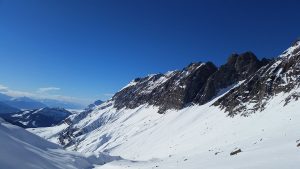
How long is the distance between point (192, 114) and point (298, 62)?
4861 centimetres

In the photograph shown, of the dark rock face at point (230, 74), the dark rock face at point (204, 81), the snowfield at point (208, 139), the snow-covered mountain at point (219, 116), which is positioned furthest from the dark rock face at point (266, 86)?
the dark rock face at point (204, 81)

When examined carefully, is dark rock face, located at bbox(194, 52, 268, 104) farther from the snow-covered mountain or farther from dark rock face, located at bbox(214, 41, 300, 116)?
dark rock face, located at bbox(214, 41, 300, 116)

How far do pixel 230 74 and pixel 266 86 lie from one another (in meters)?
45.8

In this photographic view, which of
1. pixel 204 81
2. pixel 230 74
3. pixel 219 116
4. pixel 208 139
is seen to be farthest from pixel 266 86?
pixel 204 81

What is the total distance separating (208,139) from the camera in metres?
74.9

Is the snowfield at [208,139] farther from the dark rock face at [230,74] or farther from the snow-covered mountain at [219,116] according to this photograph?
the dark rock face at [230,74]

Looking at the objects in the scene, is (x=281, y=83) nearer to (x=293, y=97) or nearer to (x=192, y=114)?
(x=293, y=97)

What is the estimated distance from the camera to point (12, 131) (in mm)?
49969

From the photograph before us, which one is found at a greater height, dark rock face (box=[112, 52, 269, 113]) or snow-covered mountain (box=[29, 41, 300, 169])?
dark rock face (box=[112, 52, 269, 113])

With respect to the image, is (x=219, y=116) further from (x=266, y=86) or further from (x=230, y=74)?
(x=230, y=74)

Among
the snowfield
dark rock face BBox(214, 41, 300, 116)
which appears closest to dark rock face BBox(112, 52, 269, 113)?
the snowfield

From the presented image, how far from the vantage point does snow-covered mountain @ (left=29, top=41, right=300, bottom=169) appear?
143ft

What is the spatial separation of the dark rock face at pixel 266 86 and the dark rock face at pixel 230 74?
2408 centimetres

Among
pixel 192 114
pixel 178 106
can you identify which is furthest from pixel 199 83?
pixel 192 114
